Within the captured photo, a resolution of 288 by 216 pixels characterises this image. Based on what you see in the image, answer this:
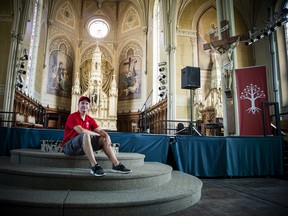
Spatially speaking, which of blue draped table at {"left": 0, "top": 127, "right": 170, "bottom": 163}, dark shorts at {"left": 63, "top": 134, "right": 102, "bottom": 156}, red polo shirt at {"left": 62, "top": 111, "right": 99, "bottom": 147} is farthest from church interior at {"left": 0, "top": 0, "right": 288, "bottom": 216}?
red polo shirt at {"left": 62, "top": 111, "right": 99, "bottom": 147}

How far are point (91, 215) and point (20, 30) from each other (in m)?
11.5

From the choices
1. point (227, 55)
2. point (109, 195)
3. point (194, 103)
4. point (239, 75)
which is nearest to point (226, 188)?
point (109, 195)

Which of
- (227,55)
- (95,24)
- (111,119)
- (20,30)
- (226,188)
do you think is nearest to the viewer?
(226,188)

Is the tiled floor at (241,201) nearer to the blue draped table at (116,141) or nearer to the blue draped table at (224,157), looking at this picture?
the blue draped table at (224,157)

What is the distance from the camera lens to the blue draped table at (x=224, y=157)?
488 cm

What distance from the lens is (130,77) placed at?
1823 cm

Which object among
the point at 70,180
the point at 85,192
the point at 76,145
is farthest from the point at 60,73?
the point at 85,192

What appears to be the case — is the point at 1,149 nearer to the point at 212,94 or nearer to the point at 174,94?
the point at 174,94

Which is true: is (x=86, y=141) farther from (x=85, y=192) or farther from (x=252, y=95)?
(x=252, y=95)

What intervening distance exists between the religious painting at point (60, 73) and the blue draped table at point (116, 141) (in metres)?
12.6

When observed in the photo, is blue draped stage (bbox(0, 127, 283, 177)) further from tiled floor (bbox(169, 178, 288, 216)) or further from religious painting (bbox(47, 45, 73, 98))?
religious painting (bbox(47, 45, 73, 98))

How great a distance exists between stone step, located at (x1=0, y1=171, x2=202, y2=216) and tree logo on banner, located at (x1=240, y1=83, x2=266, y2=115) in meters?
4.84

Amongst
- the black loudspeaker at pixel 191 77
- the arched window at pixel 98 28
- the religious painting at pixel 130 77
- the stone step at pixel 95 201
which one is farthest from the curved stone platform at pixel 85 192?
the arched window at pixel 98 28

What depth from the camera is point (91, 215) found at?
2.04 m
